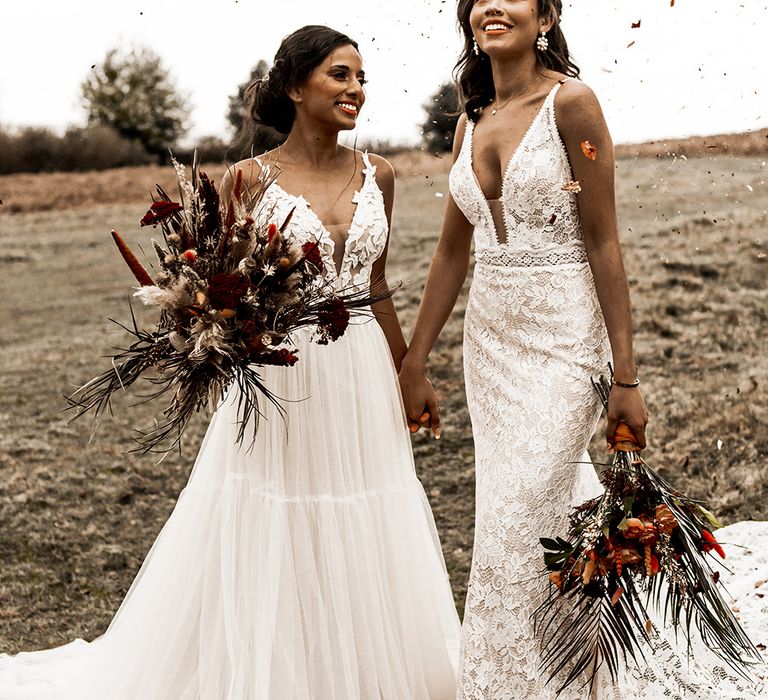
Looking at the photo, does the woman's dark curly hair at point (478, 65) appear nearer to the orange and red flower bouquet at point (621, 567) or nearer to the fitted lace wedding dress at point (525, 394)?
the fitted lace wedding dress at point (525, 394)

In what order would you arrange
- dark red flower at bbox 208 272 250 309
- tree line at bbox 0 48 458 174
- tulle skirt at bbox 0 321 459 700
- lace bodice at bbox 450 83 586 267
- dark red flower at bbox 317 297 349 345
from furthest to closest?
1. tree line at bbox 0 48 458 174
2. tulle skirt at bbox 0 321 459 700
3. lace bodice at bbox 450 83 586 267
4. dark red flower at bbox 317 297 349 345
5. dark red flower at bbox 208 272 250 309

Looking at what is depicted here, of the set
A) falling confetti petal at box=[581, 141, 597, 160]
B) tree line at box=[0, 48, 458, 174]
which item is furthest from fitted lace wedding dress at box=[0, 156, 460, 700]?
tree line at box=[0, 48, 458, 174]

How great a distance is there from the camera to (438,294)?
3.88 meters

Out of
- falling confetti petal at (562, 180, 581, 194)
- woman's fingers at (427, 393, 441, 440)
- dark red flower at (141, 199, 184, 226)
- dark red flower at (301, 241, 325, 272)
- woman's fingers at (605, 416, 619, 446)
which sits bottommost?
woman's fingers at (427, 393, 441, 440)

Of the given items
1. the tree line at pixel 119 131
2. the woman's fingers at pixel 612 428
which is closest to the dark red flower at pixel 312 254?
the woman's fingers at pixel 612 428

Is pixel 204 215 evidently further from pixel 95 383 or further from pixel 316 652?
pixel 316 652

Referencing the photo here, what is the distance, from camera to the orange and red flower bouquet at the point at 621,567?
10.2ft

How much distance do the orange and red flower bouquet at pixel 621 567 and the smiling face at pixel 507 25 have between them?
1347mm

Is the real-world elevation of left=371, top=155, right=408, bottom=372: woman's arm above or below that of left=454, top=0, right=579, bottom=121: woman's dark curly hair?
→ below

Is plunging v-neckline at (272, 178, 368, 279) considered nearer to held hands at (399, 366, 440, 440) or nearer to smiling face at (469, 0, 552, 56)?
held hands at (399, 366, 440, 440)

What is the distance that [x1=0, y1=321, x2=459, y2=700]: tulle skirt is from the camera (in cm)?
352

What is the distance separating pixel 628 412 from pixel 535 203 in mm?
753

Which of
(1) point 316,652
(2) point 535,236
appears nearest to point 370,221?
(2) point 535,236

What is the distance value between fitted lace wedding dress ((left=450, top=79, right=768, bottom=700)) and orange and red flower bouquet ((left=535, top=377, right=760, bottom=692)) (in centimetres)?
10
